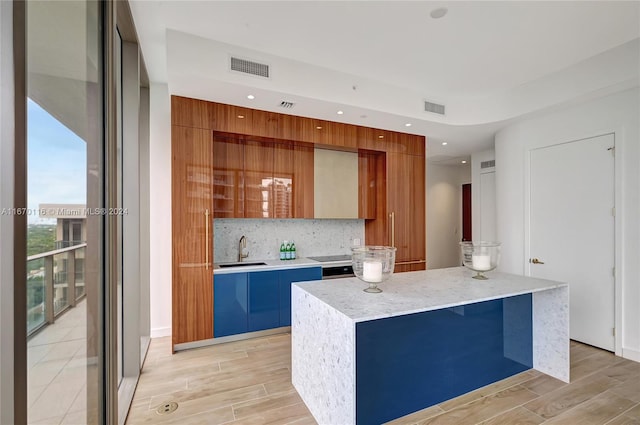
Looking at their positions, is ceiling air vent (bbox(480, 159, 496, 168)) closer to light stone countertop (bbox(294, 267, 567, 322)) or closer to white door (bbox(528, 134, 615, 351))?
white door (bbox(528, 134, 615, 351))

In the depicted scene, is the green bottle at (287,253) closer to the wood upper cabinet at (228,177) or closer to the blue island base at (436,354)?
the wood upper cabinet at (228,177)

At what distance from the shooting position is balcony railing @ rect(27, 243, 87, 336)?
3.19 ft

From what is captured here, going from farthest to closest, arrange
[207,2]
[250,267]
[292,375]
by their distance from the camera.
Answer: [250,267]
[292,375]
[207,2]

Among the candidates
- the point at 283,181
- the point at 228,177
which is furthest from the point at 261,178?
the point at 228,177

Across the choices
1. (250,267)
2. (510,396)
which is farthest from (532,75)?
(250,267)

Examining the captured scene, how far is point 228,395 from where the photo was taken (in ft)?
7.58

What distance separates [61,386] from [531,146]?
16.6 ft

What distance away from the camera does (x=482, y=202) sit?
5750 mm

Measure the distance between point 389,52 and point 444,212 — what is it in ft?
16.7

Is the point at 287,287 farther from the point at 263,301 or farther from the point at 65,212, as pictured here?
the point at 65,212

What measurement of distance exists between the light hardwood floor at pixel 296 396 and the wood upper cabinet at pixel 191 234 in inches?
14.4

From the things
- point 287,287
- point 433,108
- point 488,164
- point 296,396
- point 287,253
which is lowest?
point 296,396

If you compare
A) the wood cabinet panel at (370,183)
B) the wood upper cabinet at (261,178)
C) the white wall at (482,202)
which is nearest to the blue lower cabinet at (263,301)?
the wood upper cabinet at (261,178)

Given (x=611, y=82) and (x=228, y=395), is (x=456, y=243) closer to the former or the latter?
(x=611, y=82)
